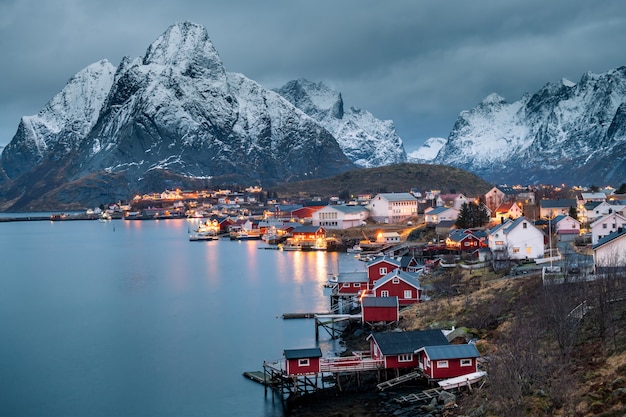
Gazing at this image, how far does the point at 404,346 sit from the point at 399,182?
143m

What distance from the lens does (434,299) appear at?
39.4 metres

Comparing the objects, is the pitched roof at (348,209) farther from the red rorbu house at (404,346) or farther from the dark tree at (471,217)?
the red rorbu house at (404,346)

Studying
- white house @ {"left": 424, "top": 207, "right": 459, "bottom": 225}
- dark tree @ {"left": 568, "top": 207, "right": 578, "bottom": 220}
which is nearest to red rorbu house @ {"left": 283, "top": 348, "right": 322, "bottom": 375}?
dark tree @ {"left": 568, "top": 207, "right": 578, "bottom": 220}

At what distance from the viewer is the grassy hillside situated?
160875mm

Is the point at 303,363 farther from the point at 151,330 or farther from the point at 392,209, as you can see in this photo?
the point at 392,209

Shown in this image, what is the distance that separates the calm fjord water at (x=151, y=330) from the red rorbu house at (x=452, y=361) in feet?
21.7

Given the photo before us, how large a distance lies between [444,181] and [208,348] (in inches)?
5330

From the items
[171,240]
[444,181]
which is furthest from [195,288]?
[444,181]

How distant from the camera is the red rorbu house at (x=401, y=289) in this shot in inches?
1588

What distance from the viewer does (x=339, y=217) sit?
96812 millimetres

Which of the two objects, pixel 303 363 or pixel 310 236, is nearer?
pixel 303 363

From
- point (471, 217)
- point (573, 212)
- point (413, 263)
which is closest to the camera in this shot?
point (413, 263)

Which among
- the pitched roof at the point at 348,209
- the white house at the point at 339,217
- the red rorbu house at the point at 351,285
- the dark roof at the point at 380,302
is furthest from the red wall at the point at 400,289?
the pitched roof at the point at 348,209

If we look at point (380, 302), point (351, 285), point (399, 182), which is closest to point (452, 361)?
point (380, 302)
